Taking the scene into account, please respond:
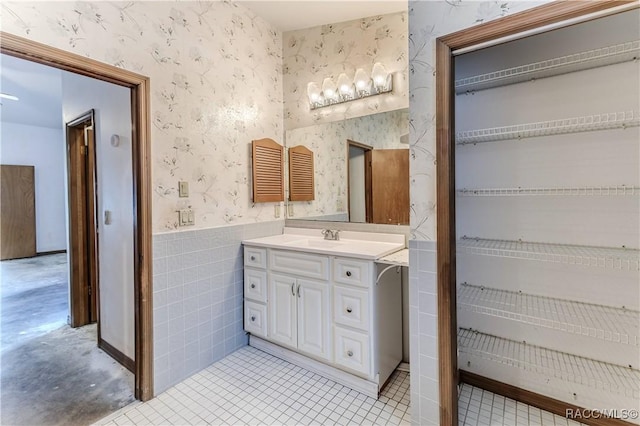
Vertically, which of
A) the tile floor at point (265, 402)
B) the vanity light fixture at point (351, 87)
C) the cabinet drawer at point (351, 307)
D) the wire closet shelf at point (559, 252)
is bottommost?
the tile floor at point (265, 402)

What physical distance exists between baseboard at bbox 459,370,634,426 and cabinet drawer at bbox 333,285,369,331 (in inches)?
31.3

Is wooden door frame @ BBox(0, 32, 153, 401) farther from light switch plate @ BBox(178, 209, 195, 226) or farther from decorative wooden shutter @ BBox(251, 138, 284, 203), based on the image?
decorative wooden shutter @ BBox(251, 138, 284, 203)

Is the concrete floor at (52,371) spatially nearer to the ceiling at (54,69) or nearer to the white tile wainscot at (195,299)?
the white tile wainscot at (195,299)

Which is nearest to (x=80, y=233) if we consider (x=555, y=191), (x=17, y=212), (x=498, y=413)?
(x=498, y=413)

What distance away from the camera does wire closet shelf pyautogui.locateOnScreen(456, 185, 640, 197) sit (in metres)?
1.49

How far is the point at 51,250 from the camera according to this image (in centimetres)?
657

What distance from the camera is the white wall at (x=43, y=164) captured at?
6.04 meters

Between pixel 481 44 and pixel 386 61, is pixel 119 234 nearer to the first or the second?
pixel 386 61

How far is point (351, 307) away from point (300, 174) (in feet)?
4.54

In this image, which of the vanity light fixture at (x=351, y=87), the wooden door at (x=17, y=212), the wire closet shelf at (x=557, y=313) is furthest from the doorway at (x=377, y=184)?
the wooden door at (x=17, y=212)

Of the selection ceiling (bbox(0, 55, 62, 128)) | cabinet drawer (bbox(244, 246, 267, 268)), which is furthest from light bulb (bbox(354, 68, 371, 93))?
ceiling (bbox(0, 55, 62, 128))

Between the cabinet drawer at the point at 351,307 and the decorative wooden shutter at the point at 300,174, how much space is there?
1.09 metres

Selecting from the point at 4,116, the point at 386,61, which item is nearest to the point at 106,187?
the point at 386,61

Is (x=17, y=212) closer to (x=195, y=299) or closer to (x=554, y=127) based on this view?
(x=195, y=299)
